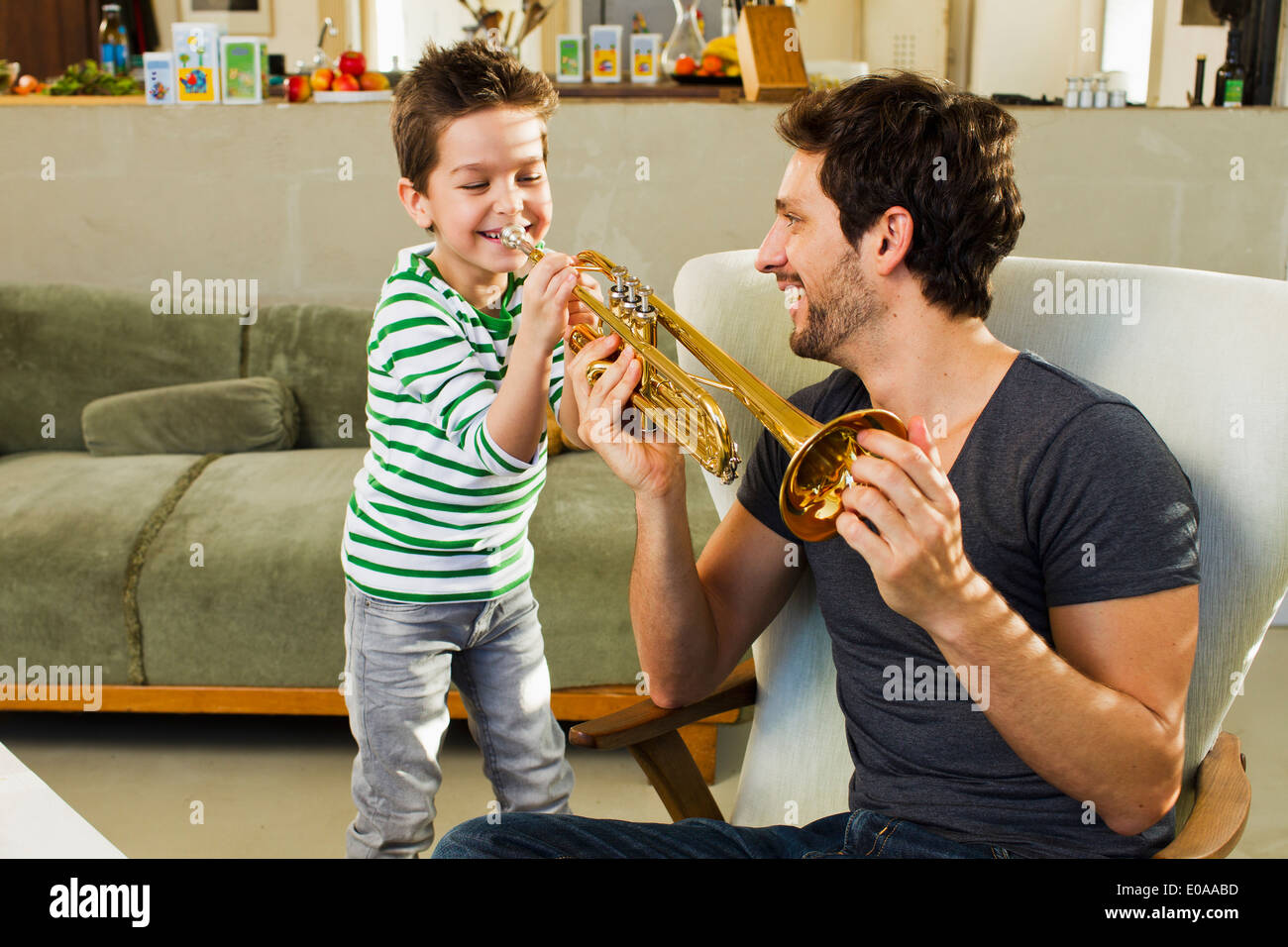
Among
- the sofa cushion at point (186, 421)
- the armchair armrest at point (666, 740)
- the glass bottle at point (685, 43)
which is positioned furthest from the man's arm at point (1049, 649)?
the glass bottle at point (685, 43)

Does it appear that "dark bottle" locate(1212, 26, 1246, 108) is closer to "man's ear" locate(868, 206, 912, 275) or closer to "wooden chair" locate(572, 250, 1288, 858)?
"wooden chair" locate(572, 250, 1288, 858)

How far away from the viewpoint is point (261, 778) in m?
2.32

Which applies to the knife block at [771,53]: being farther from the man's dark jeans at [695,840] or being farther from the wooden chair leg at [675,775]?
the man's dark jeans at [695,840]

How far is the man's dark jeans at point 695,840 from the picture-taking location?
1131mm

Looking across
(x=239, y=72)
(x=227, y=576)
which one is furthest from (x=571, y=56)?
(x=227, y=576)

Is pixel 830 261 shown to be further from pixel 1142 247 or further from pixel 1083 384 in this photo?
pixel 1142 247

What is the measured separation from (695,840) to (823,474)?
429mm

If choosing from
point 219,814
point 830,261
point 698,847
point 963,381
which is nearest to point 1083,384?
point 963,381

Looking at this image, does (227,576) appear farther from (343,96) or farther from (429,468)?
(343,96)

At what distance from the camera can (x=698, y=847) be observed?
3.92ft

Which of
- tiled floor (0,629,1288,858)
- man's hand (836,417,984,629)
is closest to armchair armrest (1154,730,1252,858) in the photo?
man's hand (836,417,984,629)

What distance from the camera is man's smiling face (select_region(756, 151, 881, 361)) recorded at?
1.27 m

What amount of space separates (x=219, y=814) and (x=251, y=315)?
52.2 inches

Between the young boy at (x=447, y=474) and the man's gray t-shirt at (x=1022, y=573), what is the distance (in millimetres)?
453
